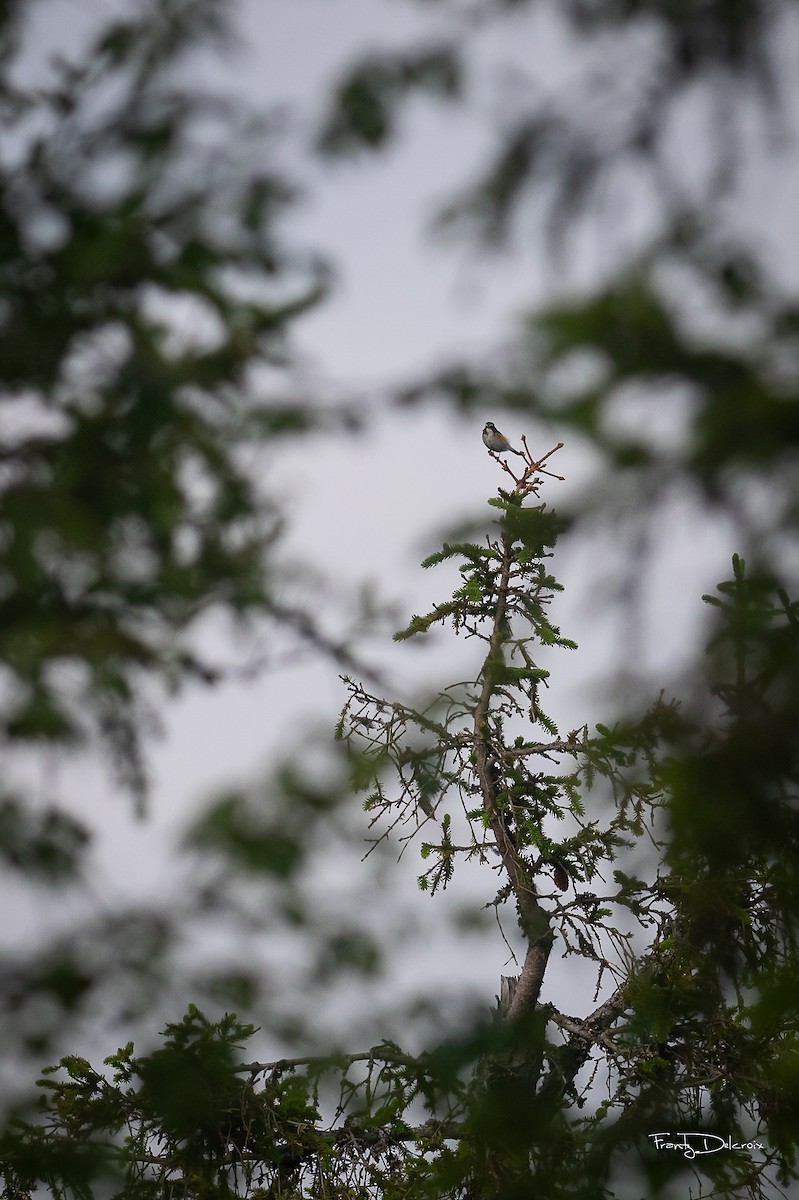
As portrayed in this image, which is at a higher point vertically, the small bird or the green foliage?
the small bird

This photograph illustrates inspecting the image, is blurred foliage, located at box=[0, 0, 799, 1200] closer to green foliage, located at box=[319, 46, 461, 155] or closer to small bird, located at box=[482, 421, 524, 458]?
green foliage, located at box=[319, 46, 461, 155]

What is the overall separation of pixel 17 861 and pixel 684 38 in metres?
3.57

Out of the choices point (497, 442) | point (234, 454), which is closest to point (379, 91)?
point (234, 454)

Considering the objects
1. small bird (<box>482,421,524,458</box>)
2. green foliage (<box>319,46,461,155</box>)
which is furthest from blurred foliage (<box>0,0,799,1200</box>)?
small bird (<box>482,421,524,458</box>)

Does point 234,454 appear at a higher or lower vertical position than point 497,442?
lower

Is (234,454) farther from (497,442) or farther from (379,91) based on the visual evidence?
(497,442)

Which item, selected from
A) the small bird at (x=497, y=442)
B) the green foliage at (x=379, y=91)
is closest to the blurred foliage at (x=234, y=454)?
the green foliage at (x=379, y=91)

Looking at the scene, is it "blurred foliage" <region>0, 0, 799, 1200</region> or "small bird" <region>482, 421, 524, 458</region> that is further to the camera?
"small bird" <region>482, 421, 524, 458</region>

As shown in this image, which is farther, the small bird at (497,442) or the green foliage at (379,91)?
the small bird at (497,442)

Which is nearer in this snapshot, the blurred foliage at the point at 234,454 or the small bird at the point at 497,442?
the blurred foliage at the point at 234,454

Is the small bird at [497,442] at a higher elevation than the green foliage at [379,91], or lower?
higher

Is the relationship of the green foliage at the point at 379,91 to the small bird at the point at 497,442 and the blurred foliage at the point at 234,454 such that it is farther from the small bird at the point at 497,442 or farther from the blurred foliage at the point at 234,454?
the small bird at the point at 497,442

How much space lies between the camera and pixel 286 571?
3.68m

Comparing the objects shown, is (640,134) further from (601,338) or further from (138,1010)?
Result: (138,1010)
